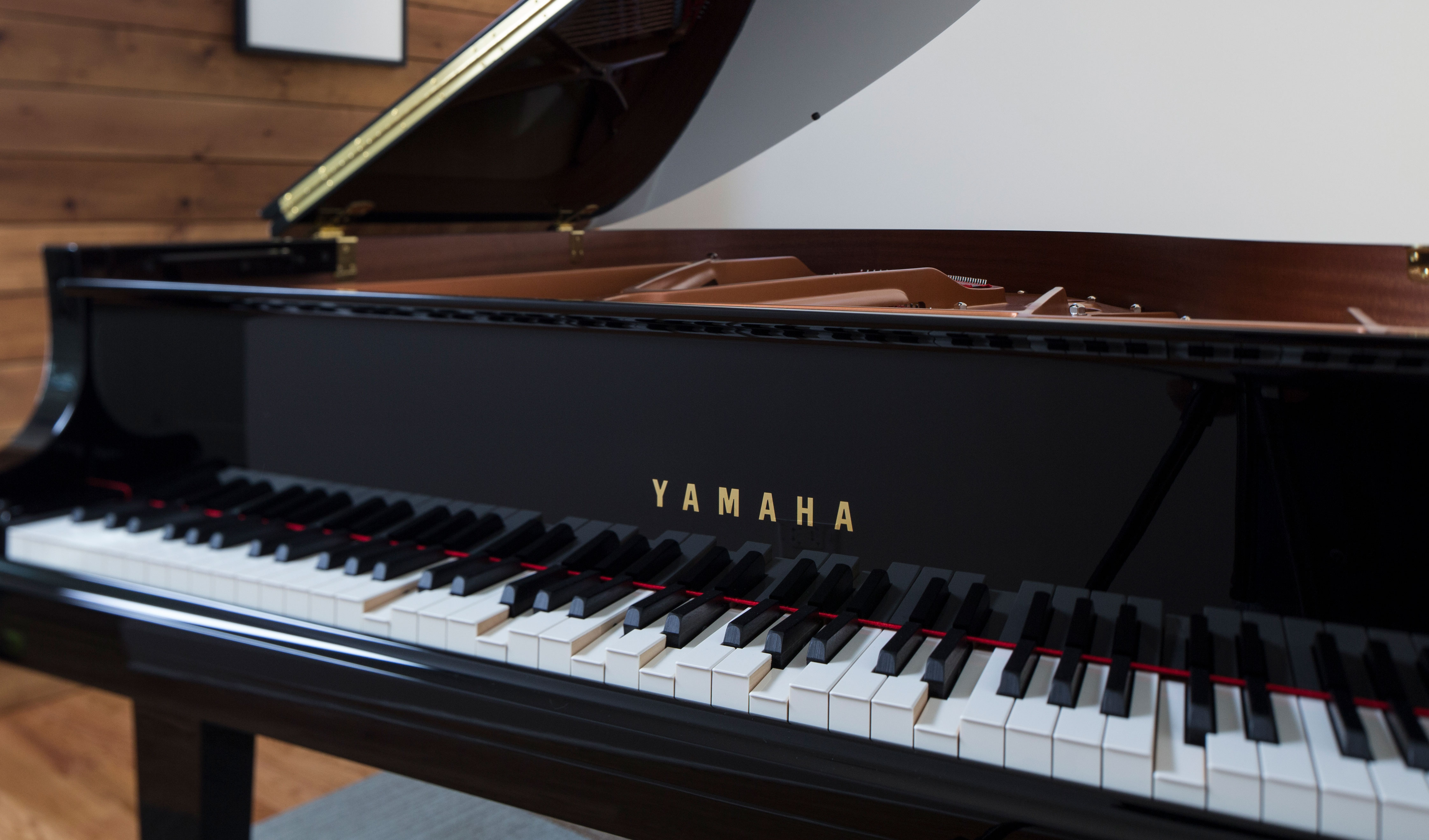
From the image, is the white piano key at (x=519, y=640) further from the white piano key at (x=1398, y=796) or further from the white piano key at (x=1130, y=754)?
the white piano key at (x=1398, y=796)

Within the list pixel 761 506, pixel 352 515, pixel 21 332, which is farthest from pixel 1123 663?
pixel 21 332

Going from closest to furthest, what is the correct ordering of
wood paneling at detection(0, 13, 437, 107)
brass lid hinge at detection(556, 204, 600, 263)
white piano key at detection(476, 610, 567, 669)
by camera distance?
white piano key at detection(476, 610, 567, 669)
brass lid hinge at detection(556, 204, 600, 263)
wood paneling at detection(0, 13, 437, 107)

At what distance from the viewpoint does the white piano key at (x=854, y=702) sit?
86 cm

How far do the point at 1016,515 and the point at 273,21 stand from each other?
2.81m

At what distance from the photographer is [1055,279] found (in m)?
1.46

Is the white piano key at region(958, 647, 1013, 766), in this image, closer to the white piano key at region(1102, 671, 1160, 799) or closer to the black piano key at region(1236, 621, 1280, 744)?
the white piano key at region(1102, 671, 1160, 799)

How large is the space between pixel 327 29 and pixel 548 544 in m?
2.51

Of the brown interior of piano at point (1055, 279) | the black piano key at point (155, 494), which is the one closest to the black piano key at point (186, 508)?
the black piano key at point (155, 494)

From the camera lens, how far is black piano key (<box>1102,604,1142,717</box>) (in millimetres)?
827

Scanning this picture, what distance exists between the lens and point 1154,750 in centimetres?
79

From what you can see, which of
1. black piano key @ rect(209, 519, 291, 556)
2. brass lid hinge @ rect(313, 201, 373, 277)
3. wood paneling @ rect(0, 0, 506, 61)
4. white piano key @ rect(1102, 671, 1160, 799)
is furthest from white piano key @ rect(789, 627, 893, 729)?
wood paneling @ rect(0, 0, 506, 61)

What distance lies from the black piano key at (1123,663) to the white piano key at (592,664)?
0.46m

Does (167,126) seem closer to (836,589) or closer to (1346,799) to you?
(836,589)

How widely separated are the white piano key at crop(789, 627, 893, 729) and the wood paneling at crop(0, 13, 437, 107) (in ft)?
8.42
